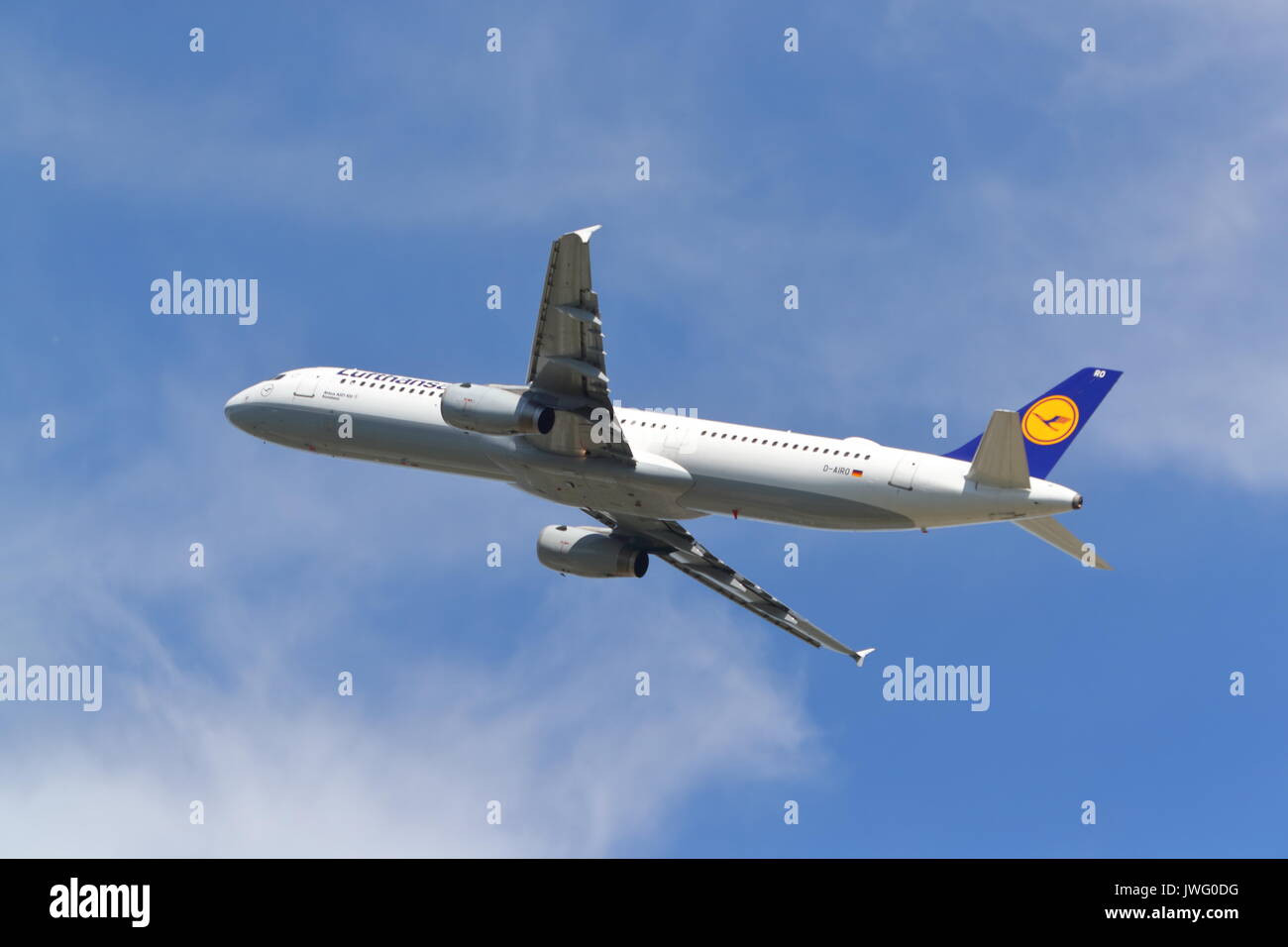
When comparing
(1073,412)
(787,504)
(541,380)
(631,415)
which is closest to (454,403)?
(541,380)

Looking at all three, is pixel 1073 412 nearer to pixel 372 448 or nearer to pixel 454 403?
pixel 454 403

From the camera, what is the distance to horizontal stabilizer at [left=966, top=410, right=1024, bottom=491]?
45.1m

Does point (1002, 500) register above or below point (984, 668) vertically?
above

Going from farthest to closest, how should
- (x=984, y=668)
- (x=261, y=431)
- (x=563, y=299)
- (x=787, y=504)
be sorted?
(x=261, y=431)
(x=984, y=668)
(x=787, y=504)
(x=563, y=299)

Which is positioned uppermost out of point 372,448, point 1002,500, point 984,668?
point 372,448

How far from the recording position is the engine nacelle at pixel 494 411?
157 ft

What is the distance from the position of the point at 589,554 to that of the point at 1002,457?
15799mm

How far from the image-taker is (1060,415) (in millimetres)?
47281

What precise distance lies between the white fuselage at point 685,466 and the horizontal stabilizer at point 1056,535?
99 cm

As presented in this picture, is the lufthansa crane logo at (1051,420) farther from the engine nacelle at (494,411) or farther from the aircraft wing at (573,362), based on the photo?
the engine nacelle at (494,411)

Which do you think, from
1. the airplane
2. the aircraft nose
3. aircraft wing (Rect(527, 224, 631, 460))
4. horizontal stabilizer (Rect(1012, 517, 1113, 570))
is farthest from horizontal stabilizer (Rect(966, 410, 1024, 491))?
the aircraft nose

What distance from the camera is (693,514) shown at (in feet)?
167

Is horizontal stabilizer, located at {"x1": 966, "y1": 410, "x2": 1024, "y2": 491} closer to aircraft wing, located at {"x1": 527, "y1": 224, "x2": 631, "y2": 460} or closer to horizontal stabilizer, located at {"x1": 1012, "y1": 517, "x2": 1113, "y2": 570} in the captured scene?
horizontal stabilizer, located at {"x1": 1012, "y1": 517, "x2": 1113, "y2": 570}

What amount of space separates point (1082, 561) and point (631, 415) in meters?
13.8
